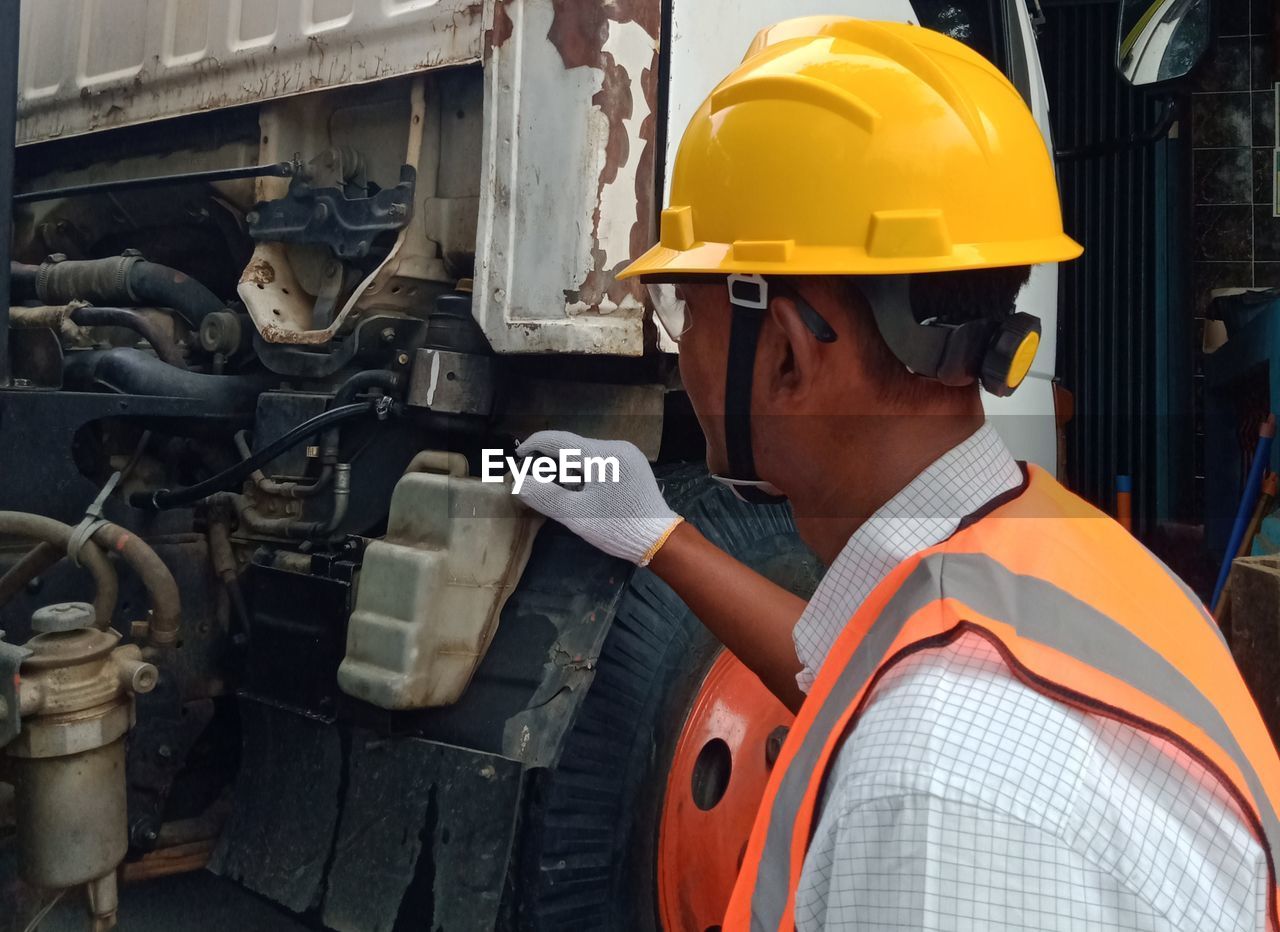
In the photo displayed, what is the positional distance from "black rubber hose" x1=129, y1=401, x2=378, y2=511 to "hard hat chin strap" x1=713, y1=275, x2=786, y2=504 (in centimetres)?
95

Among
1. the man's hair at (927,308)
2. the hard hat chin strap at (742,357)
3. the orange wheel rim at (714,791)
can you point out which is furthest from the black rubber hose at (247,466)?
the man's hair at (927,308)

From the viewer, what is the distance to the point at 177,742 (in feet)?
7.30

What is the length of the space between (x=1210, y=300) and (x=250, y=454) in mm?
4946

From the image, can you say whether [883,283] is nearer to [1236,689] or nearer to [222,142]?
[1236,689]

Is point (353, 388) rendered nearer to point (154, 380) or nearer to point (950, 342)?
point (154, 380)

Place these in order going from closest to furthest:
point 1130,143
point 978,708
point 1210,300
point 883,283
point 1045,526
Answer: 1. point 978,708
2. point 1045,526
3. point 883,283
4. point 1130,143
5. point 1210,300

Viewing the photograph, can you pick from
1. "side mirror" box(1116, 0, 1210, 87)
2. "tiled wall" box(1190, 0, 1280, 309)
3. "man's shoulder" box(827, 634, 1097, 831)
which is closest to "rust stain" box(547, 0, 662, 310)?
"man's shoulder" box(827, 634, 1097, 831)

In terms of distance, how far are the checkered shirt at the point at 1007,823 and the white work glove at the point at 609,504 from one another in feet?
3.32

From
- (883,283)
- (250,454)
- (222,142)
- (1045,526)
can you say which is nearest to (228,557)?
(250,454)

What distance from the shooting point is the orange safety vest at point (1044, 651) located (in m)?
0.85

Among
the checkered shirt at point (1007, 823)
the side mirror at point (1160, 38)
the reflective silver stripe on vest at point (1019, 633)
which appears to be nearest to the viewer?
the checkered shirt at point (1007, 823)

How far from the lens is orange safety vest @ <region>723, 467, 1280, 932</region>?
85cm

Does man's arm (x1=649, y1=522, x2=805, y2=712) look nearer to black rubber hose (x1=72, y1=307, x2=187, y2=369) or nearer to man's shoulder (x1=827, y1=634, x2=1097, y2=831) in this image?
man's shoulder (x1=827, y1=634, x2=1097, y2=831)

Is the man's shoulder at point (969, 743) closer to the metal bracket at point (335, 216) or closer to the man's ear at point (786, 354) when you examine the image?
the man's ear at point (786, 354)
